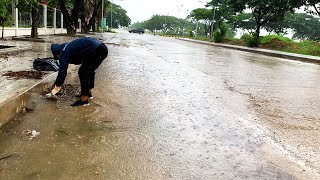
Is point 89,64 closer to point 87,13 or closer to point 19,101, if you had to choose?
point 19,101

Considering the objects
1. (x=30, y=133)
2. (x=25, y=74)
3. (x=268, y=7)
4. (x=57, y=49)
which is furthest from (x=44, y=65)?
(x=268, y=7)

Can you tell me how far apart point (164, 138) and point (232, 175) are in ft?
3.62

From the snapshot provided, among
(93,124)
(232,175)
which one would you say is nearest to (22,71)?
(93,124)

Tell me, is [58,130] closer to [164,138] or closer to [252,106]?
[164,138]

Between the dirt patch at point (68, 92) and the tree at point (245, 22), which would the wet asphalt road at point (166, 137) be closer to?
the dirt patch at point (68, 92)

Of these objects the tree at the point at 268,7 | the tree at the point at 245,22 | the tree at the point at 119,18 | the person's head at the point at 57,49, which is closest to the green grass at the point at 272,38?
the tree at the point at 268,7

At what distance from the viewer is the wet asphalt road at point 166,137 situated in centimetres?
297

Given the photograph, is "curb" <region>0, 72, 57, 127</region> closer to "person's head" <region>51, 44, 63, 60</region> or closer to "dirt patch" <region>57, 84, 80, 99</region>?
"dirt patch" <region>57, 84, 80, 99</region>

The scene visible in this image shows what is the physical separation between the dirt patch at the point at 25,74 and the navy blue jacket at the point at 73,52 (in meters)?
1.46

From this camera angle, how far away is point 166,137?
152 inches

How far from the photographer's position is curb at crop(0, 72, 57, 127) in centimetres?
404

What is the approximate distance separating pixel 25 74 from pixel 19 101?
1.99 meters

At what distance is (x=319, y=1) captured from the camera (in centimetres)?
2434

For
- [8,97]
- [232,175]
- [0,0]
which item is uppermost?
[0,0]
